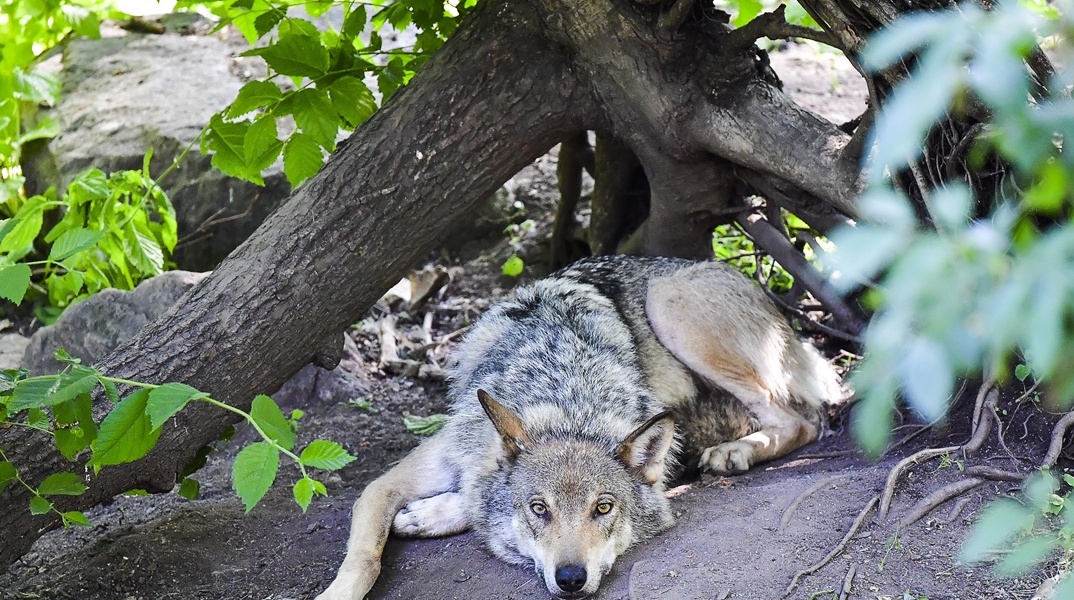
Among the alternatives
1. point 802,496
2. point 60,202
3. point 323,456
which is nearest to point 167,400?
point 323,456

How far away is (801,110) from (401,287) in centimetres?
411

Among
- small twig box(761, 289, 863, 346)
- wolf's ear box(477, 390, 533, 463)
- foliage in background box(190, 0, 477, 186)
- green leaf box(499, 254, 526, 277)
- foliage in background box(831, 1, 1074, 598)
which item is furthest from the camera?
green leaf box(499, 254, 526, 277)

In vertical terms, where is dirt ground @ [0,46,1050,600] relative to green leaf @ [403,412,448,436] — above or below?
above

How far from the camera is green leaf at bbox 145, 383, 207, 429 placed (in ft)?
8.80

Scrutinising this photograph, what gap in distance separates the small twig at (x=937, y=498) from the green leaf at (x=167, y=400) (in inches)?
109

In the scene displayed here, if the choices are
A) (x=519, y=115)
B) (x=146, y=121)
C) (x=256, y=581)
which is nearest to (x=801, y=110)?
(x=519, y=115)

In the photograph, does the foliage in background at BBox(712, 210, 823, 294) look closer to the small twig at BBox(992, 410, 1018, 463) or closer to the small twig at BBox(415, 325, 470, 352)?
the small twig at BBox(992, 410, 1018, 463)

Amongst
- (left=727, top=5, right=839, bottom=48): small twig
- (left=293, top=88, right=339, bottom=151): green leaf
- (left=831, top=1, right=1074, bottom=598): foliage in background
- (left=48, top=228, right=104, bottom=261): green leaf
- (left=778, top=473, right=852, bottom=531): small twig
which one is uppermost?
(left=831, top=1, right=1074, bottom=598): foliage in background

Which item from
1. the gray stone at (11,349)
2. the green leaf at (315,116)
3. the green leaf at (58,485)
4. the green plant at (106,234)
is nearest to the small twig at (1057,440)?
the green leaf at (315,116)

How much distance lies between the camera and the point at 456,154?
16.1 ft

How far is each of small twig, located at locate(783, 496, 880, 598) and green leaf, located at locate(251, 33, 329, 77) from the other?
3.25 metres

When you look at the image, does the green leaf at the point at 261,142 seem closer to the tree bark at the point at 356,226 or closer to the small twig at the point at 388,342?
the tree bark at the point at 356,226

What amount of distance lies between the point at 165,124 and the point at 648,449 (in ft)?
18.2

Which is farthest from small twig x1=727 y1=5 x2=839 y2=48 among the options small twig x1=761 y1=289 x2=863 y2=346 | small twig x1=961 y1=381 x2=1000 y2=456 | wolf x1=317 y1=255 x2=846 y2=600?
small twig x1=761 y1=289 x2=863 y2=346
